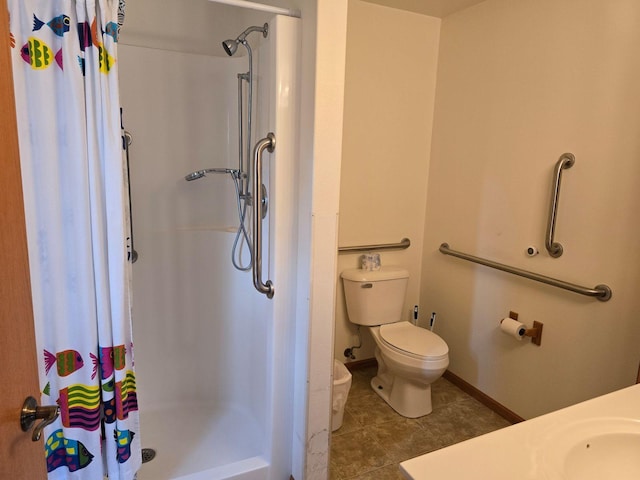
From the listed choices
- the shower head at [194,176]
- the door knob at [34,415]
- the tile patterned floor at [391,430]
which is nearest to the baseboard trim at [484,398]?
the tile patterned floor at [391,430]

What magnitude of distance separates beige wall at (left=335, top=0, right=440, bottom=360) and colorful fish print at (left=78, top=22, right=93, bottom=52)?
1.57m

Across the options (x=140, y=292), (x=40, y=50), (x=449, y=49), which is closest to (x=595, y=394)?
(x=449, y=49)

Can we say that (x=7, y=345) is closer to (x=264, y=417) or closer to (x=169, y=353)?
(x=264, y=417)

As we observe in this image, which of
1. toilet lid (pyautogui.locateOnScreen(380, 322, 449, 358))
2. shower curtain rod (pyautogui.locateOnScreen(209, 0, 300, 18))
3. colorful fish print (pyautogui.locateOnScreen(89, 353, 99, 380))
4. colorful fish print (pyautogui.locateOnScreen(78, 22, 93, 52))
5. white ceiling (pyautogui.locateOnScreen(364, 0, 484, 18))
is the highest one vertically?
white ceiling (pyautogui.locateOnScreen(364, 0, 484, 18))

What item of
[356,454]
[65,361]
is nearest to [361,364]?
[356,454]

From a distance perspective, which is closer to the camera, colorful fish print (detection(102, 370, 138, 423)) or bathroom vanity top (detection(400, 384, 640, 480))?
bathroom vanity top (detection(400, 384, 640, 480))

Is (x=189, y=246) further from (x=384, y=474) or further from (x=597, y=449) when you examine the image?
(x=597, y=449)

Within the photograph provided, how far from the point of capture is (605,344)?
6.06 ft

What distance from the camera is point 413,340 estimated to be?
238 cm

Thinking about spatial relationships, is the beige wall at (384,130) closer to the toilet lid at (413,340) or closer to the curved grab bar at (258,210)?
the toilet lid at (413,340)

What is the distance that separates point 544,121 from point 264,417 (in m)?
1.96

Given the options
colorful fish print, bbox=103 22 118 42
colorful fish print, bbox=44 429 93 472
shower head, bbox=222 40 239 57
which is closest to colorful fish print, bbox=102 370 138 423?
colorful fish print, bbox=44 429 93 472

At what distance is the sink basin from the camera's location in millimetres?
796

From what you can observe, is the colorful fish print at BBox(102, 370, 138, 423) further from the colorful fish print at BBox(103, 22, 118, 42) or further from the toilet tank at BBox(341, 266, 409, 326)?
the toilet tank at BBox(341, 266, 409, 326)
